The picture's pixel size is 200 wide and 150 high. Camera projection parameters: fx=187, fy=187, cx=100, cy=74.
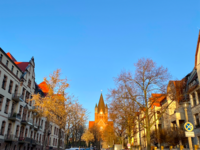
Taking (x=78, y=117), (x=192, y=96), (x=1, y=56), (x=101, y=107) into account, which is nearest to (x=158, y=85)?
(x=192, y=96)

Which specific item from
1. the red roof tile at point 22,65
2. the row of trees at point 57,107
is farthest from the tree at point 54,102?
the red roof tile at point 22,65

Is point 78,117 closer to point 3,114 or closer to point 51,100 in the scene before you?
point 51,100

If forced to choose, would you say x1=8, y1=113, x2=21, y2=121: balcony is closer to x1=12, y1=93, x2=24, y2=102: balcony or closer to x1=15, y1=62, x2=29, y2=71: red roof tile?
x1=12, y1=93, x2=24, y2=102: balcony

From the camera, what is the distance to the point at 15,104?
1313 inches

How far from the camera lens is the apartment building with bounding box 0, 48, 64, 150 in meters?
28.7

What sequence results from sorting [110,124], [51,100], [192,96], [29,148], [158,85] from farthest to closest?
[110,124] < [29,148] < [192,96] < [51,100] < [158,85]

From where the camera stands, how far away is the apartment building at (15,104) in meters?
28.7

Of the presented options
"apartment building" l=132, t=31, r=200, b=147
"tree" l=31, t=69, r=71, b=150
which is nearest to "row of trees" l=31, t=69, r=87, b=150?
"tree" l=31, t=69, r=71, b=150

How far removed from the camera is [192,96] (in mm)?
28109

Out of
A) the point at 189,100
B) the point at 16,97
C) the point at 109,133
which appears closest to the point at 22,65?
the point at 16,97

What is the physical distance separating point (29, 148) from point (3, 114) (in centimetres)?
1431

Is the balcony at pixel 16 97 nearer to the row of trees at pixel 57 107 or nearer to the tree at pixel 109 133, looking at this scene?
the row of trees at pixel 57 107

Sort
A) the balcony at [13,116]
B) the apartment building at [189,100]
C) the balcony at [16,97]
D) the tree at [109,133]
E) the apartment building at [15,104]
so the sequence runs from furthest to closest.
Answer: the tree at [109,133]
the balcony at [16,97]
the balcony at [13,116]
the apartment building at [15,104]
the apartment building at [189,100]

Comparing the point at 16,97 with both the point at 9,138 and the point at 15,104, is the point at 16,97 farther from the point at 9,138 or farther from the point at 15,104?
the point at 9,138
